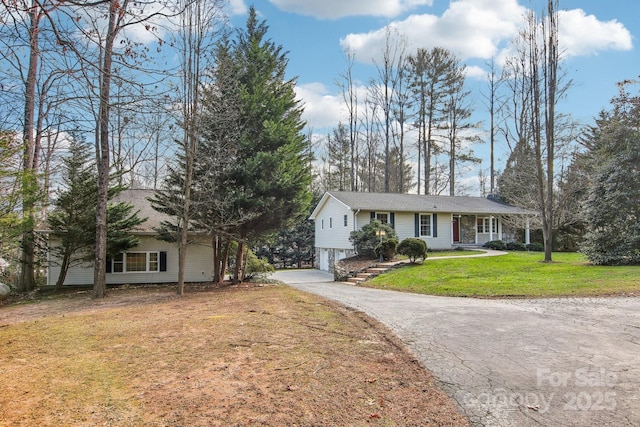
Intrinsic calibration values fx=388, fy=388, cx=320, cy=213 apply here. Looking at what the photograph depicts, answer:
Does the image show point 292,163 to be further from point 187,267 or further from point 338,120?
point 338,120

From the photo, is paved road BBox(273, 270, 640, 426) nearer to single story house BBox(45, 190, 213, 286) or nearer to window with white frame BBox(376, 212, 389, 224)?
single story house BBox(45, 190, 213, 286)

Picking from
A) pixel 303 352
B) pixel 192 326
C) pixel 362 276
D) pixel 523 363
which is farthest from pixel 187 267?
pixel 523 363

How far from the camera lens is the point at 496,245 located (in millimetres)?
24234

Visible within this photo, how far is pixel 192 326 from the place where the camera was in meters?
6.96

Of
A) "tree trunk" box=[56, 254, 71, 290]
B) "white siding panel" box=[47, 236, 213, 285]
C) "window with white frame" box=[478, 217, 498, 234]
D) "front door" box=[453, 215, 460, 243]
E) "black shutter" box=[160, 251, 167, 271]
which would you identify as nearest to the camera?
"tree trunk" box=[56, 254, 71, 290]

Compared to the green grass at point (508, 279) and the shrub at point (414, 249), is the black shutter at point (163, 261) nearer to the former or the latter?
the green grass at point (508, 279)

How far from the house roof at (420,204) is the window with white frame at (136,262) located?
10.3 metres

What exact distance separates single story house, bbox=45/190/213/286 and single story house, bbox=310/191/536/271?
326 inches

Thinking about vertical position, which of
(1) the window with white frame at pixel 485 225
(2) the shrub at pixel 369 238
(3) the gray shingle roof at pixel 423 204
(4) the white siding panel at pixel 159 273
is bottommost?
(4) the white siding panel at pixel 159 273

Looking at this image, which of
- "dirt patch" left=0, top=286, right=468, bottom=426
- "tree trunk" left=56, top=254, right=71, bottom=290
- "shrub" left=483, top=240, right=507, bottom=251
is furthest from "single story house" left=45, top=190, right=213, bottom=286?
"shrub" left=483, top=240, right=507, bottom=251

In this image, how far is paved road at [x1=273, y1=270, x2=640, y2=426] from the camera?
3527 millimetres

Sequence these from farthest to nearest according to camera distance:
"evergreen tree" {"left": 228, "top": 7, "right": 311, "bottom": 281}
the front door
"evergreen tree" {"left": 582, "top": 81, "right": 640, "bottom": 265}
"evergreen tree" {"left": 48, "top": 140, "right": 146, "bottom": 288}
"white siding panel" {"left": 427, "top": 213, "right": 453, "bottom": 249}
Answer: the front door, "white siding panel" {"left": 427, "top": 213, "right": 453, "bottom": 249}, "evergreen tree" {"left": 48, "top": 140, "right": 146, "bottom": 288}, "evergreen tree" {"left": 582, "top": 81, "right": 640, "bottom": 265}, "evergreen tree" {"left": 228, "top": 7, "right": 311, "bottom": 281}

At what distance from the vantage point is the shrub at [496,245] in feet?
78.8

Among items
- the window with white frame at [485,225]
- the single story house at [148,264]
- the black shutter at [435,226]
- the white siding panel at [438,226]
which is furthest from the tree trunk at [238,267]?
the window with white frame at [485,225]
